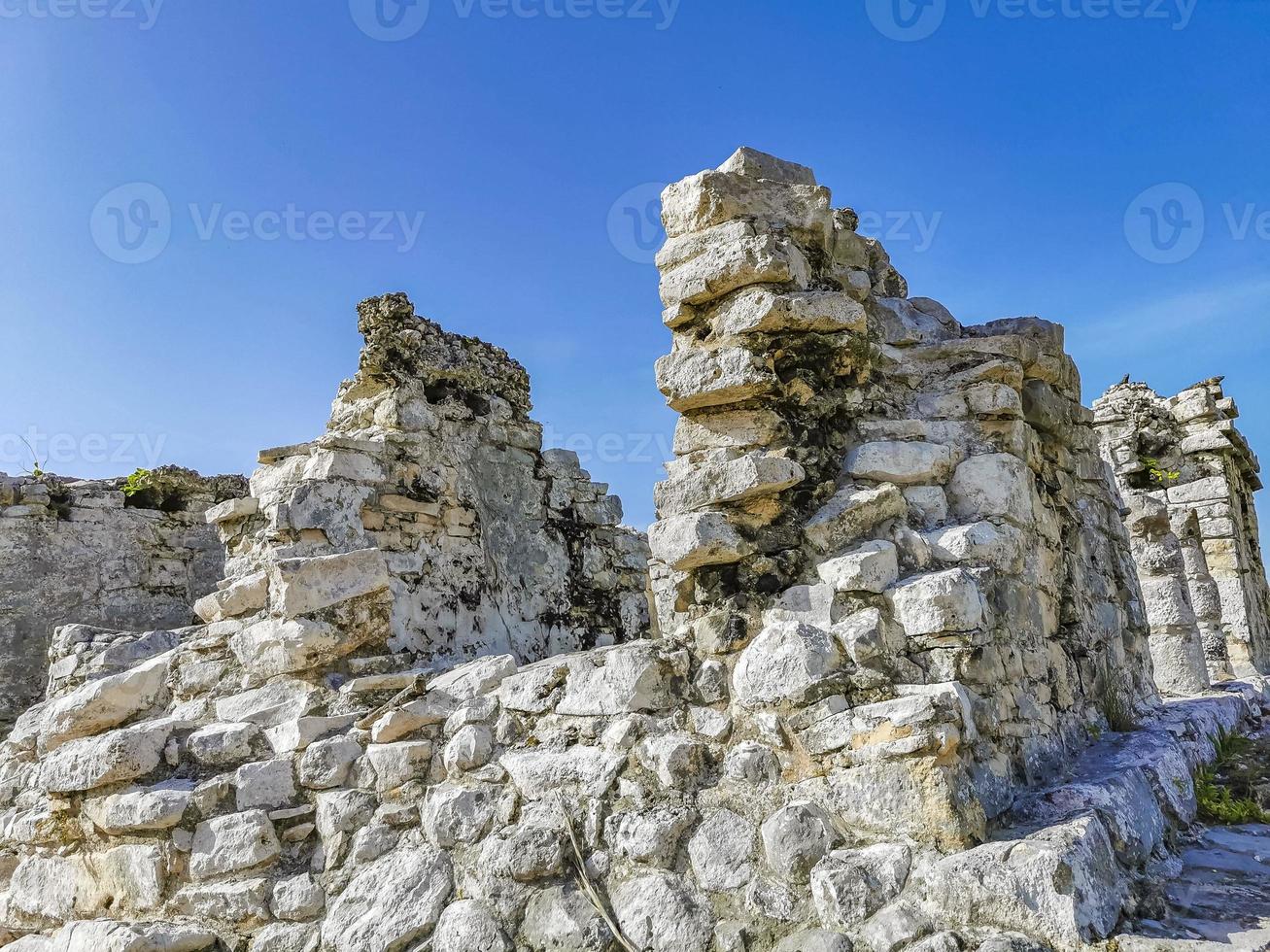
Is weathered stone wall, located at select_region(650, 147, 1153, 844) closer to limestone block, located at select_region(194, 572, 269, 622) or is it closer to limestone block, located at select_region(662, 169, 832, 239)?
limestone block, located at select_region(662, 169, 832, 239)

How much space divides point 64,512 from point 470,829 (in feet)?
19.6

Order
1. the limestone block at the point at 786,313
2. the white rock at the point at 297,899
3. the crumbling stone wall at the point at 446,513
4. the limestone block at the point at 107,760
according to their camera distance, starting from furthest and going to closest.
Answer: the crumbling stone wall at the point at 446,513, the limestone block at the point at 107,760, the limestone block at the point at 786,313, the white rock at the point at 297,899

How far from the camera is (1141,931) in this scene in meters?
2.22

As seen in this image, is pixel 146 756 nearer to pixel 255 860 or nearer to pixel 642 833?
pixel 255 860

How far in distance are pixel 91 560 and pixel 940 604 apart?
22.9ft

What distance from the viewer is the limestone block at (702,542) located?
3.04 m

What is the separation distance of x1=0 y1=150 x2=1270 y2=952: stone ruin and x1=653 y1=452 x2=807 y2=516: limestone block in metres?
0.01

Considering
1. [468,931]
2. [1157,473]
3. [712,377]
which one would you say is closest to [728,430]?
[712,377]

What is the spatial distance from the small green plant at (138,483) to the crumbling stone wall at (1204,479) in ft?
32.0

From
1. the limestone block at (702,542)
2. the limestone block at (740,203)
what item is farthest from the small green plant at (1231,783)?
the limestone block at (740,203)

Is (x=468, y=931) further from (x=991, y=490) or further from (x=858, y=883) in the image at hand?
(x=991, y=490)

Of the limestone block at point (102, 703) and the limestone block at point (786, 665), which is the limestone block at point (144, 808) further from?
the limestone block at point (786, 665)

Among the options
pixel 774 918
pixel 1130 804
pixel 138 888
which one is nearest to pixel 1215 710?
pixel 1130 804

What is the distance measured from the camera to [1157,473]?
1156cm
